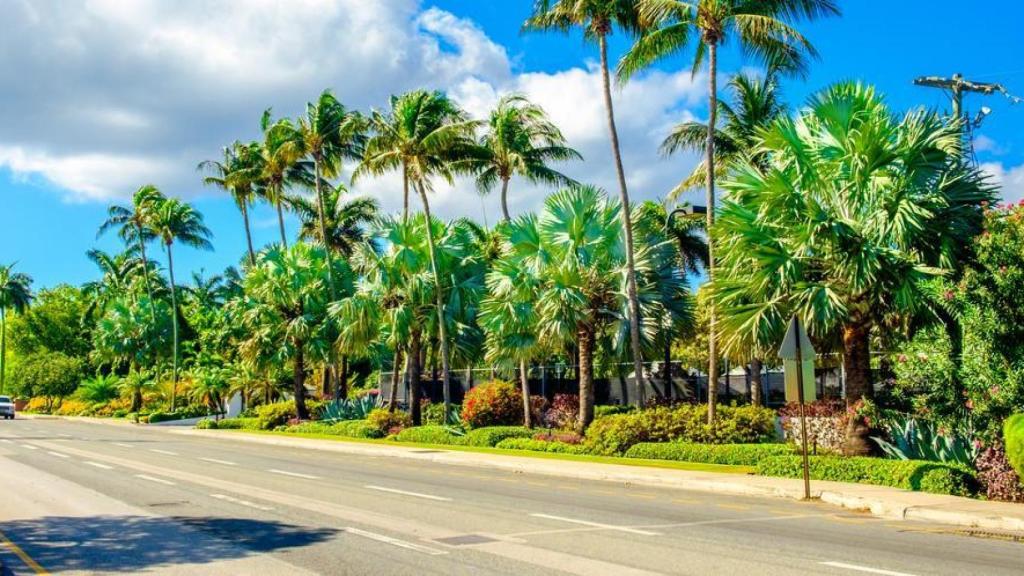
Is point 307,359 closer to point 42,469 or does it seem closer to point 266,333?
point 266,333

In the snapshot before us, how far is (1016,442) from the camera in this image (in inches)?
504

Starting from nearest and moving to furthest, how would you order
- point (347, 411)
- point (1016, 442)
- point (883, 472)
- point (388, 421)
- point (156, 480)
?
point (1016, 442), point (883, 472), point (156, 480), point (388, 421), point (347, 411)

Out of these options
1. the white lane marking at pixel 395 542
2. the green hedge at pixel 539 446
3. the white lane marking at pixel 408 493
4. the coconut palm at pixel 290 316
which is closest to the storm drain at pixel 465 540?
the white lane marking at pixel 395 542

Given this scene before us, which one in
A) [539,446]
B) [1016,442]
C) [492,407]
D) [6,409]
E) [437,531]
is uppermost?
[492,407]

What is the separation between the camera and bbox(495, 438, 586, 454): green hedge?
26294mm

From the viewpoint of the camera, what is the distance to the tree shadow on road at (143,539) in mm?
9742

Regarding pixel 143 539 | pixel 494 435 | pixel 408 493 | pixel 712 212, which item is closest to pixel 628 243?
pixel 712 212

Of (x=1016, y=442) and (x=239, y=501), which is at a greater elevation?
(x=1016, y=442)

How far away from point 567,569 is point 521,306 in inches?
825

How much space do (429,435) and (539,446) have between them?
22.0 feet

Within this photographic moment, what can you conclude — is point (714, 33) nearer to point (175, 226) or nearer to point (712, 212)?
point (712, 212)

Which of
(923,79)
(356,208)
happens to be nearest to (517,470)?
(923,79)

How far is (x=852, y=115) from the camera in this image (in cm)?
1859

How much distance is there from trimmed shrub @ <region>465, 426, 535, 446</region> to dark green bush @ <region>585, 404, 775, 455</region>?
183 inches
